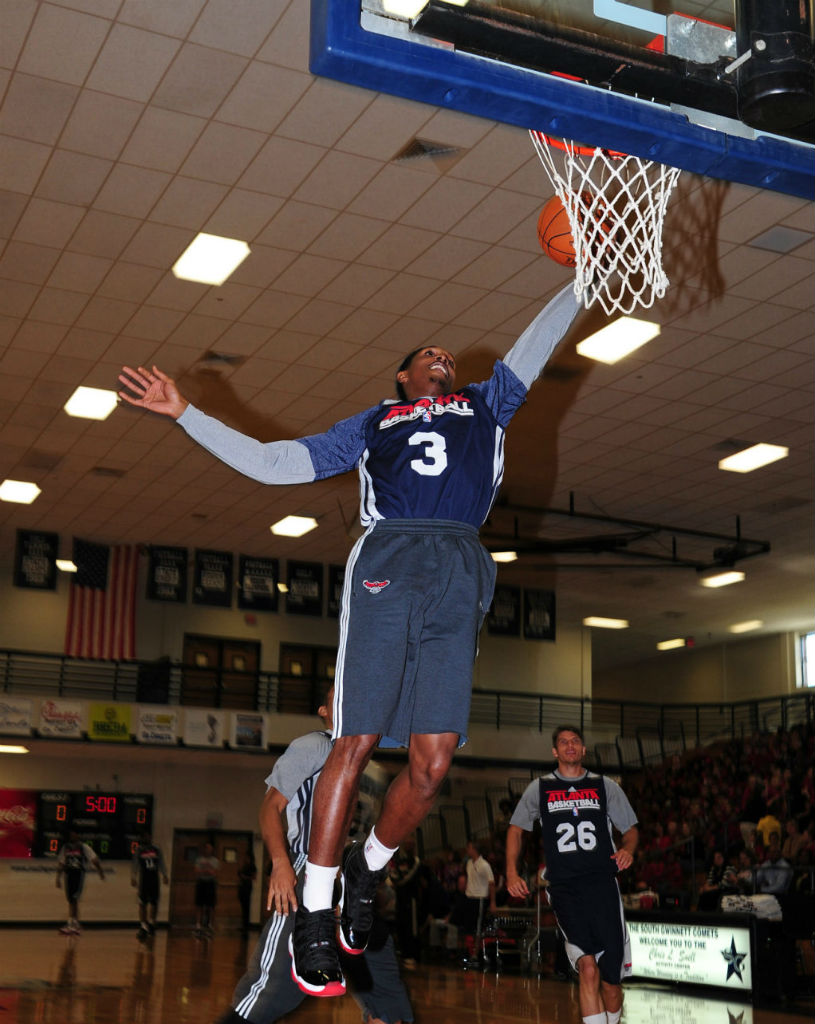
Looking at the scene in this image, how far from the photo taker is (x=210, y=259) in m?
11.3

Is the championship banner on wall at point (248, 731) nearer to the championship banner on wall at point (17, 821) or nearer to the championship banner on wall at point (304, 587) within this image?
the championship banner on wall at point (304, 587)

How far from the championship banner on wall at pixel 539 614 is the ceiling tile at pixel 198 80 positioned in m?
16.0

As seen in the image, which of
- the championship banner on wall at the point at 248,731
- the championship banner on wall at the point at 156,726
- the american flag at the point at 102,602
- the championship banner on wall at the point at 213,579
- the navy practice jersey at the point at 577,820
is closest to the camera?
the navy practice jersey at the point at 577,820

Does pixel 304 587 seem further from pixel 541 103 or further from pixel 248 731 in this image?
pixel 541 103

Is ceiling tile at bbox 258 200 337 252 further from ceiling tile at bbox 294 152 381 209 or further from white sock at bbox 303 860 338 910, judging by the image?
white sock at bbox 303 860 338 910

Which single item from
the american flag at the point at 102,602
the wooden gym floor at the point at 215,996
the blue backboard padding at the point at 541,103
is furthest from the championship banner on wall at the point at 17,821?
the blue backboard padding at the point at 541,103

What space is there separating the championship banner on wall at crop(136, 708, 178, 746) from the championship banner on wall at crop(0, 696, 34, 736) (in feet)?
6.35

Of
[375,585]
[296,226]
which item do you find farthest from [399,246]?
[375,585]

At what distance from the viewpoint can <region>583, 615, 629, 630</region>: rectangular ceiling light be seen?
2722cm

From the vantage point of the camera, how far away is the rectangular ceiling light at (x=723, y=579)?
22.5 m

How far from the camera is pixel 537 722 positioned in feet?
85.4

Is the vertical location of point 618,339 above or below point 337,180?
below

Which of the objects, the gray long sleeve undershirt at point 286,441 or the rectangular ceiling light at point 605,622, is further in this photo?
the rectangular ceiling light at point 605,622

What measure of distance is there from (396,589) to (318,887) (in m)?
0.92
